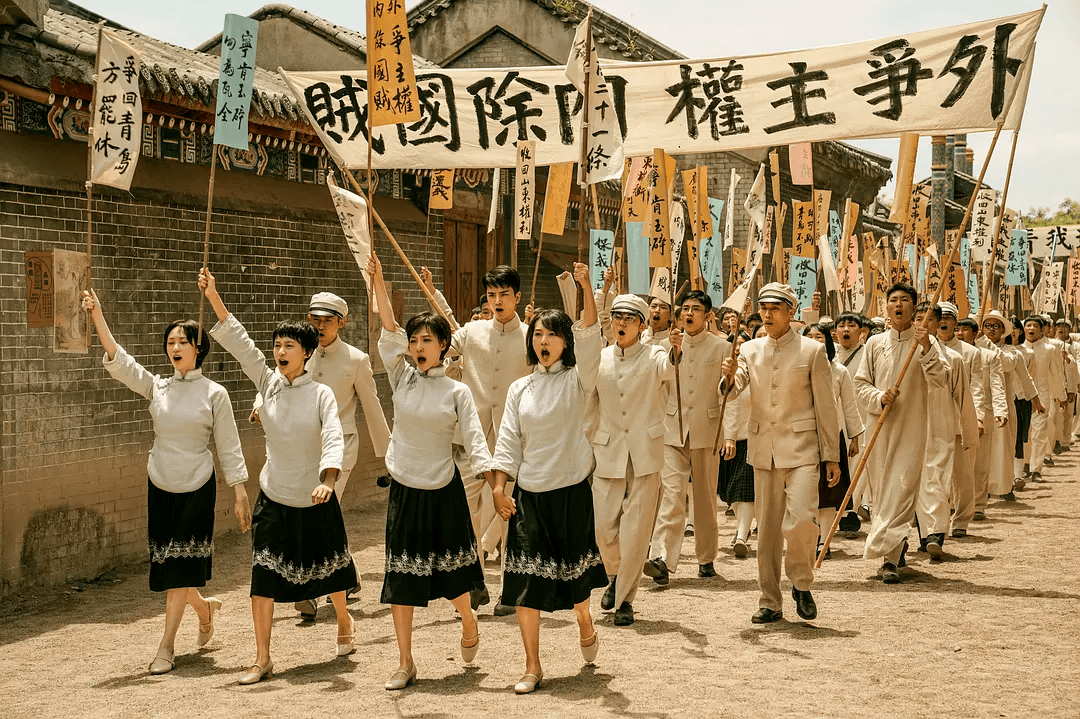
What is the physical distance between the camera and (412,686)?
19.1 ft

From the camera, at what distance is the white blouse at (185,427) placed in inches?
248

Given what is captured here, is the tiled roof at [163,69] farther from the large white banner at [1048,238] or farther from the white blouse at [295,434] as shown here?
the large white banner at [1048,238]

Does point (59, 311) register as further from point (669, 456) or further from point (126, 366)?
point (669, 456)

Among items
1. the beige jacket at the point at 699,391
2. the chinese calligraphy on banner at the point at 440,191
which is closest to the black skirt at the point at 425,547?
the beige jacket at the point at 699,391

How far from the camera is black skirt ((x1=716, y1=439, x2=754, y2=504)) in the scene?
A: 983 cm

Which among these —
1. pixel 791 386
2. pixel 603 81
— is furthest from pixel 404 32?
pixel 791 386

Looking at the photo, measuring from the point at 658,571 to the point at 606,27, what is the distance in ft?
51.5

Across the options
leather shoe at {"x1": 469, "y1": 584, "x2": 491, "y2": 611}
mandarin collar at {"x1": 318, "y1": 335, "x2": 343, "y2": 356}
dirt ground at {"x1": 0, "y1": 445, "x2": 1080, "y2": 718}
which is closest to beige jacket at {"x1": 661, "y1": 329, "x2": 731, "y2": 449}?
dirt ground at {"x1": 0, "y1": 445, "x2": 1080, "y2": 718}

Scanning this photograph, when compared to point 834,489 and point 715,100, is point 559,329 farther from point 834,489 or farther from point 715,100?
point 834,489

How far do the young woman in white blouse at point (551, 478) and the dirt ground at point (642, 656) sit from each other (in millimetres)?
416

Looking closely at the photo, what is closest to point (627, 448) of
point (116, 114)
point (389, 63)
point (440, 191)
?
point (389, 63)

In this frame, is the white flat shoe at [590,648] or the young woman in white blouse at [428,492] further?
the white flat shoe at [590,648]

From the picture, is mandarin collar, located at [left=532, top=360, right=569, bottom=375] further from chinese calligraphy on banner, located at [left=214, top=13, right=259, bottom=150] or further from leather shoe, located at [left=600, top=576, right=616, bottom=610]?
chinese calligraphy on banner, located at [left=214, top=13, right=259, bottom=150]

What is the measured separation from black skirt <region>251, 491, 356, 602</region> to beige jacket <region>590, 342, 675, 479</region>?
192 cm
